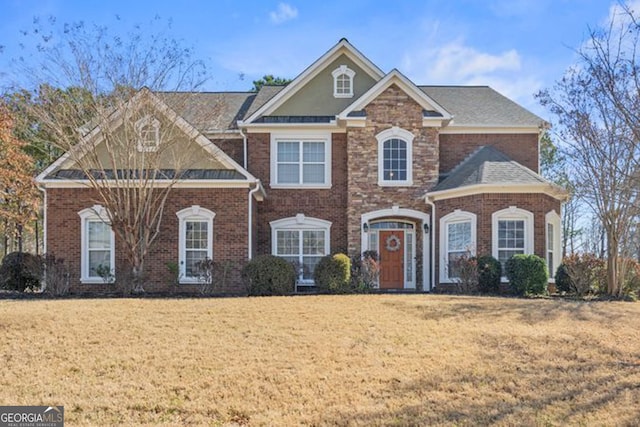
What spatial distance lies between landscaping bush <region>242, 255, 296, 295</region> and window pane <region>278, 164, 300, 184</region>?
412cm

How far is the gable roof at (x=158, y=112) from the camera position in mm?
15688

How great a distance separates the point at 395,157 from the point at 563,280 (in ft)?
20.9

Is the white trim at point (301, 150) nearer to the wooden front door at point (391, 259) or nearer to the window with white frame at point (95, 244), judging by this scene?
the wooden front door at point (391, 259)

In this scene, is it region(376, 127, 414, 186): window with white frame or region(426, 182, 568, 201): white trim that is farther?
region(376, 127, 414, 186): window with white frame

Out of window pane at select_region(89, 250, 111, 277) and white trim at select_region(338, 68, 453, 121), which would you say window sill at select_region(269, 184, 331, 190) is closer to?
white trim at select_region(338, 68, 453, 121)

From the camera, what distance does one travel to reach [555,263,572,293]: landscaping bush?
15.8 m

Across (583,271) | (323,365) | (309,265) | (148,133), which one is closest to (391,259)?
(309,265)

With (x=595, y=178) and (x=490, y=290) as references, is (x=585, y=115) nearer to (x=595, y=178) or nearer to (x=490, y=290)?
(x=595, y=178)

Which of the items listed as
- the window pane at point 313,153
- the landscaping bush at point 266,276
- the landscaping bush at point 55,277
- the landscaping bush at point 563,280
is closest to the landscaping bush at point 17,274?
the landscaping bush at point 55,277

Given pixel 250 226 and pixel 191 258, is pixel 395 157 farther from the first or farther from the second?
pixel 191 258

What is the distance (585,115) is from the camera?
618 inches

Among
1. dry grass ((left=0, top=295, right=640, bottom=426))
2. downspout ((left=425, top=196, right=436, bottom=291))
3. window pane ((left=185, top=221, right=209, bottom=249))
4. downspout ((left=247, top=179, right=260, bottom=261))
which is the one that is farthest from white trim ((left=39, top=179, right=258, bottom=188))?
downspout ((left=425, top=196, right=436, bottom=291))

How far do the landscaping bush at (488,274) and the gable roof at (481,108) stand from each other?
5587mm

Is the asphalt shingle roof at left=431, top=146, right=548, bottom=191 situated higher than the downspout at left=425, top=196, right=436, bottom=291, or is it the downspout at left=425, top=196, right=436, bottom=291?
the asphalt shingle roof at left=431, top=146, right=548, bottom=191
